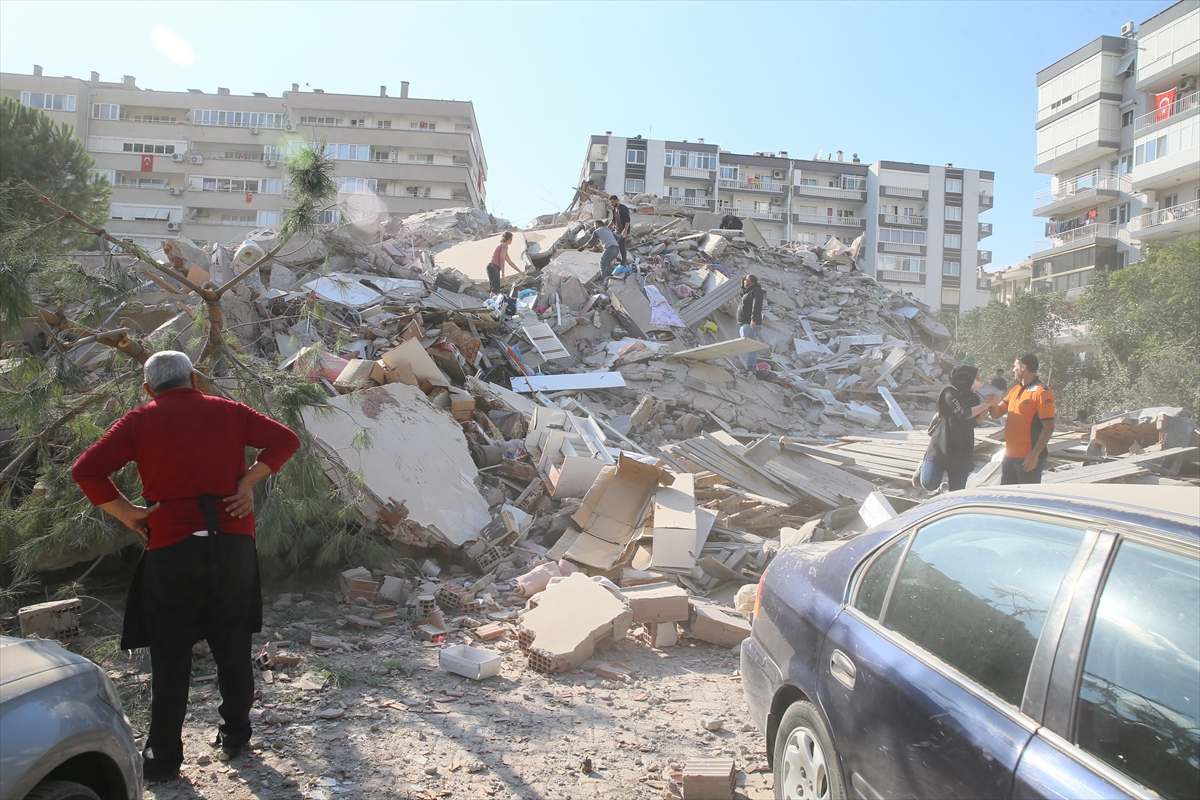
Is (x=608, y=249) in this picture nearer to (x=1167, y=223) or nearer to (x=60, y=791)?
(x=60, y=791)

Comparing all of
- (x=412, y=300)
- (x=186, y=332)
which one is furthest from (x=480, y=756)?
(x=412, y=300)

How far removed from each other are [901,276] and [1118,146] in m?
26.4

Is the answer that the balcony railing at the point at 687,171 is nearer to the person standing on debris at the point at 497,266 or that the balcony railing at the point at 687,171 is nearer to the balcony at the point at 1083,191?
the balcony at the point at 1083,191

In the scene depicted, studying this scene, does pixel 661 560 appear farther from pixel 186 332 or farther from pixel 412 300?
pixel 412 300

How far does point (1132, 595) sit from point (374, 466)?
5597 millimetres

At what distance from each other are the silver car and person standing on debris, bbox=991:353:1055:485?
631 centimetres

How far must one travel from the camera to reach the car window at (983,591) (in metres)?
1.88

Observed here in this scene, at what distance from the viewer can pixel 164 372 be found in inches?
121

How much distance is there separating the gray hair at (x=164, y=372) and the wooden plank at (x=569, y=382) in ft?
23.9

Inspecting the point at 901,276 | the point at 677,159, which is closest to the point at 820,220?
the point at 901,276

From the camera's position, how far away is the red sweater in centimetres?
301

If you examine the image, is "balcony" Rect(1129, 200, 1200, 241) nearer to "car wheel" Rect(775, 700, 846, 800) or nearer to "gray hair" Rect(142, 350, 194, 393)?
"car wheel" Rect(775, 700, 846, 800)

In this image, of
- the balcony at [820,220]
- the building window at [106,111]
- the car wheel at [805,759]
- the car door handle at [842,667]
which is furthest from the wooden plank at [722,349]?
the building window at [106,111]

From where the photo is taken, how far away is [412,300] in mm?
11102
